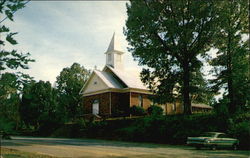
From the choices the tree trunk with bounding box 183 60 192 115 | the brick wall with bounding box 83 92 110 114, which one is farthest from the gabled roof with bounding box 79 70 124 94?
the tree trunk with bounding box 183 60 192 115

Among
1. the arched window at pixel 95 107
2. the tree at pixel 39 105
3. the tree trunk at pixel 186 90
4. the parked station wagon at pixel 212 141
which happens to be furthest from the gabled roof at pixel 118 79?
the parked station wagon at pixel 212 141

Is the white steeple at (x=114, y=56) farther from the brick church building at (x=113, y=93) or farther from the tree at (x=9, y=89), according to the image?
the tree at (x=9, y=89)

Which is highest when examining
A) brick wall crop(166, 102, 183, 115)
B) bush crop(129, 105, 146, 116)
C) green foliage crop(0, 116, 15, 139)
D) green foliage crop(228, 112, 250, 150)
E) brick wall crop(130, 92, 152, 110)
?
brick wall crop(130, 92, 152, 110)

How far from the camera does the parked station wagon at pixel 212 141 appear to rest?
18.2 m

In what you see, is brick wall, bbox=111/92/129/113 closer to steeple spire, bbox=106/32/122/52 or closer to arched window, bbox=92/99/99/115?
arched window, bbox=92/99/99/115

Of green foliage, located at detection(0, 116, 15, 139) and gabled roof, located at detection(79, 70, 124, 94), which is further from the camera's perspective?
gabled roof, located at detection(79, 70, 124, 94)

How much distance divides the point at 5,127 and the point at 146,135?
2292cm

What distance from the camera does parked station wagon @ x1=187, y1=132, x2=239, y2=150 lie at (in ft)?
59.8

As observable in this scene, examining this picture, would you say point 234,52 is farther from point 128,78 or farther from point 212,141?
point 128,78

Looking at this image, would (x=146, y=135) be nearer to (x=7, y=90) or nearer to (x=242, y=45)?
(x=242, y=45)

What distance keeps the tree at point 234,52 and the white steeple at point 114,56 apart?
20159mm

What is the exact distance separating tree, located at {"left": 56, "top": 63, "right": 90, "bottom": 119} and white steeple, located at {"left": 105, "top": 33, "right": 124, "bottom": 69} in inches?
702

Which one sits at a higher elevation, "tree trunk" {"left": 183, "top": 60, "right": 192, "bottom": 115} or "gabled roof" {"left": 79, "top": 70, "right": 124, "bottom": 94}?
"gabled roof" {"left": 79, "top": 70, "right": 124, "bottom": 94}

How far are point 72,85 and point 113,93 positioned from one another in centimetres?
2584
